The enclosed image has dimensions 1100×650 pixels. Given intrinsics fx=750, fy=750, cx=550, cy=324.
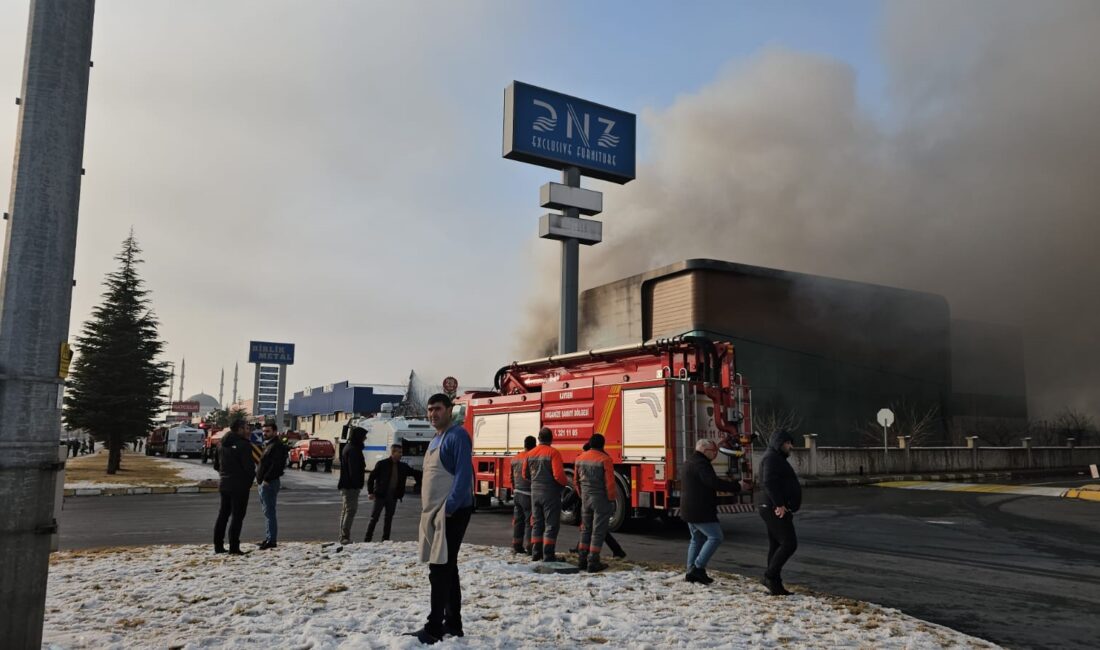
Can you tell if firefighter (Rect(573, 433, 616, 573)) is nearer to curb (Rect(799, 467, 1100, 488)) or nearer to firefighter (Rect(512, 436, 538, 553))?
firefighter (Rect(512, 436, 538, 553))

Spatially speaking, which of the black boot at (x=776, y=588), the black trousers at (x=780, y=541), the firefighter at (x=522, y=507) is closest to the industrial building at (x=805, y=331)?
the firefighter at (x=522, y=507)

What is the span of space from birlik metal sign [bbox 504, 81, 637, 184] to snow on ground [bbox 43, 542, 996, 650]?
1746 cm

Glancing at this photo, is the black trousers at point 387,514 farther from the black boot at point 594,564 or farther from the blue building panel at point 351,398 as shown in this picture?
the blue building panel at point 351,398

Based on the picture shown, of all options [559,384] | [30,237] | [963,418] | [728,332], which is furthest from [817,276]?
[30,237]

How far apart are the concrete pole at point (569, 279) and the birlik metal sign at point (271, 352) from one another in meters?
42.5

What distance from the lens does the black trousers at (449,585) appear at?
5238mm

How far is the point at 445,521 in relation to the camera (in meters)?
5.26

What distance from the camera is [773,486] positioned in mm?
7238

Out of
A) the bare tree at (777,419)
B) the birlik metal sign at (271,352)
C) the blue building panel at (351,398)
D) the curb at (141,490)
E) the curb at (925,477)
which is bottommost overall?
the curb at (141,490)

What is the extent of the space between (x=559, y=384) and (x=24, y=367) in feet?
36.1

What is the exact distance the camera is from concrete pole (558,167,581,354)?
78.0 ft

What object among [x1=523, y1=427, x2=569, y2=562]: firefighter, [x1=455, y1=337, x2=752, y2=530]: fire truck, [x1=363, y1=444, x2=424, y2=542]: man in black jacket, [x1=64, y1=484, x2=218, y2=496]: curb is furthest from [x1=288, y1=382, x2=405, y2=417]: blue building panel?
[x1=523, y1=427, x2=569, y2=562]: firefighter

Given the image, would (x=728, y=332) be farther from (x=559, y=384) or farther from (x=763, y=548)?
(x=763, y=548)

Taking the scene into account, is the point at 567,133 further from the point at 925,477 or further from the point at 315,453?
the point at 315,453
